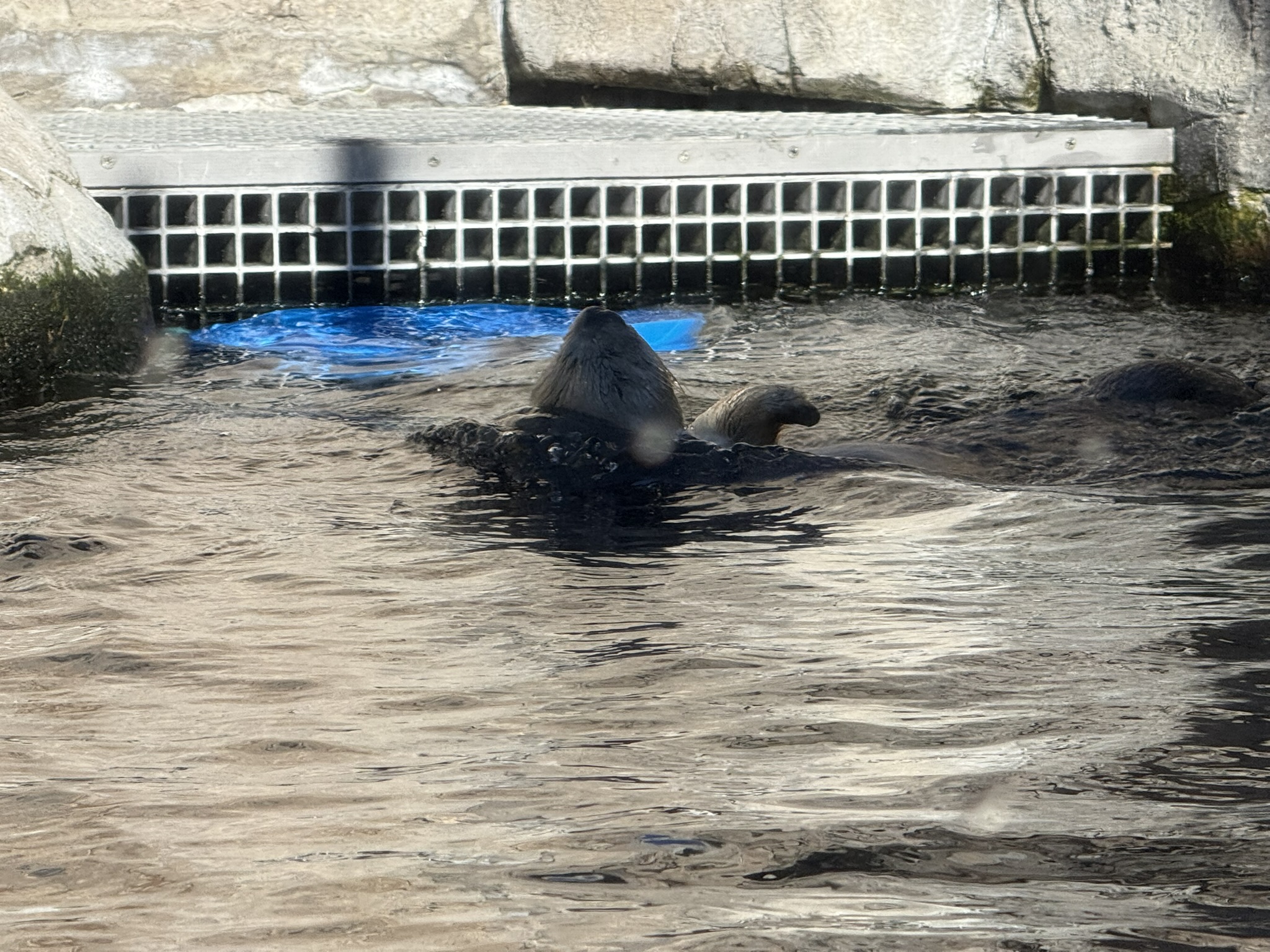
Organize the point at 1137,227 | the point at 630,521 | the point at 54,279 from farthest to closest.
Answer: the point at 1137,227
the point at 54,279
the point at 630,521

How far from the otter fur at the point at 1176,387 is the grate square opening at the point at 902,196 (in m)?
2.29

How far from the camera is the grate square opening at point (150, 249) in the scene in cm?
616

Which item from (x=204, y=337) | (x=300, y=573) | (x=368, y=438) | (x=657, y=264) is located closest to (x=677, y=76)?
(x=657, y=264)

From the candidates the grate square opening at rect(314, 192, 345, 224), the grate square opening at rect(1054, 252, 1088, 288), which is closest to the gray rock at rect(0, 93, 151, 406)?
the grate square opening at rect(314, 192, 345, 224)

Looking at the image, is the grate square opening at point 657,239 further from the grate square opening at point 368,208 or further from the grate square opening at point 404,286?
the grate square opening at point 368,208

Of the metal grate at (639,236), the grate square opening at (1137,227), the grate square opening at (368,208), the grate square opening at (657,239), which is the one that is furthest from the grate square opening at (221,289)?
the grate square opening at (1137,227)

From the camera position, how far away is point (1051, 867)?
1.62 metres

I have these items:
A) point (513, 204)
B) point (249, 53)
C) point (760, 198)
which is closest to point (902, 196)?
point (760, 198)

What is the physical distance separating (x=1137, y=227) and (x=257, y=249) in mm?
3811

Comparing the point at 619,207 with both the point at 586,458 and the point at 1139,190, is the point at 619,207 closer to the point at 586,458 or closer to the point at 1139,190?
the point at 1139,190

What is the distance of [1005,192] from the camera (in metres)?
6.81

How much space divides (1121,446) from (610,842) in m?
2.82

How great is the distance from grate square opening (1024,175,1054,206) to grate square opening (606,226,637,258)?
1733 mm

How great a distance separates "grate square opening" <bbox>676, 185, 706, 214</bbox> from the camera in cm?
656
